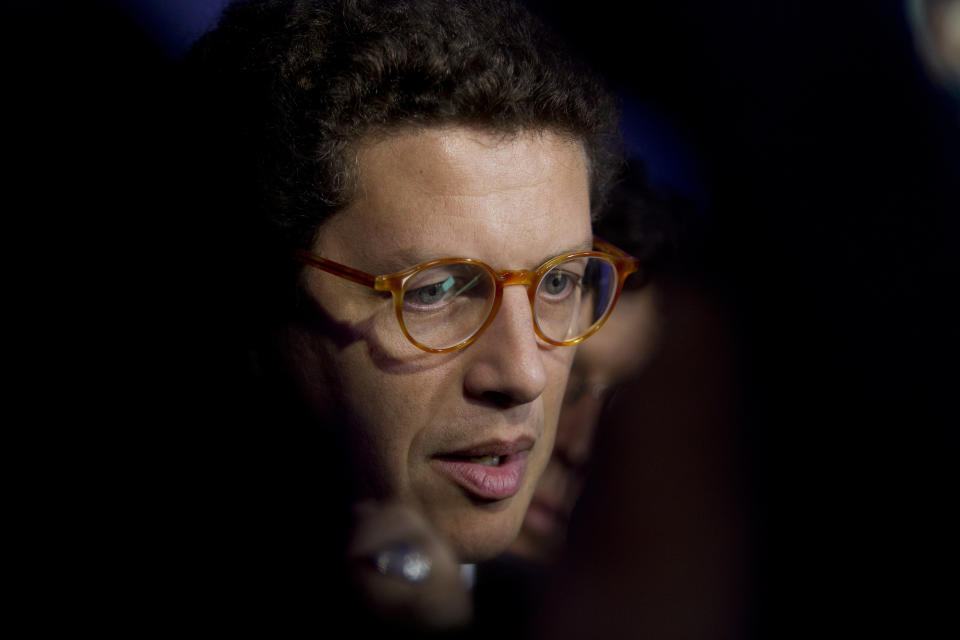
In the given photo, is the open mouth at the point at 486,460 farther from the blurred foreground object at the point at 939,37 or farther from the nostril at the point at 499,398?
the blurred foreground object at the point at 939,37

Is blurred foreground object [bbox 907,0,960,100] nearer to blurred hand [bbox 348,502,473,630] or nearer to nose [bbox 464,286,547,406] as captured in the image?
nose [bbox 464,286,547,406]

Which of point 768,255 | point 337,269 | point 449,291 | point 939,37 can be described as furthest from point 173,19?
point 939,37

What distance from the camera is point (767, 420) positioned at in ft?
3.77

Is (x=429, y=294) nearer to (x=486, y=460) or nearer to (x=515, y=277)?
(x=515, y=277)

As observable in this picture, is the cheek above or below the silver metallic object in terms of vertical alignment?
above

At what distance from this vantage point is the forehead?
2.71ft

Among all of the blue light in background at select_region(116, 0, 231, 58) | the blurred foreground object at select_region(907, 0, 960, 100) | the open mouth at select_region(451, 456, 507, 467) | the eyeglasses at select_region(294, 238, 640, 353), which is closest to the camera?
the eyeglasses at select_region(294, 238, 640, 353)

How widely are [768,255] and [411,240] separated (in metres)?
0.75

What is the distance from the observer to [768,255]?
1.17 metres

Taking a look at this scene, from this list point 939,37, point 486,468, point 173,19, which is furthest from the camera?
point 173,19

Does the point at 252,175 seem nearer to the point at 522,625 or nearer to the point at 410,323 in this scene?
the point at 410,323

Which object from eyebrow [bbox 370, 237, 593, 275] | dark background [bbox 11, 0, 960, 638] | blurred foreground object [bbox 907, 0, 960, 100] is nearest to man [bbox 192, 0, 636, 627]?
eyebrow [bbox 370, 237, 593, 275]

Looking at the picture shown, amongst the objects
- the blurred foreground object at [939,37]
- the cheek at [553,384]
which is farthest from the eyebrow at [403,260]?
the blurred foreground object at [939,37]

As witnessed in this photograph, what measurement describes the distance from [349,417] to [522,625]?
1.74ft
